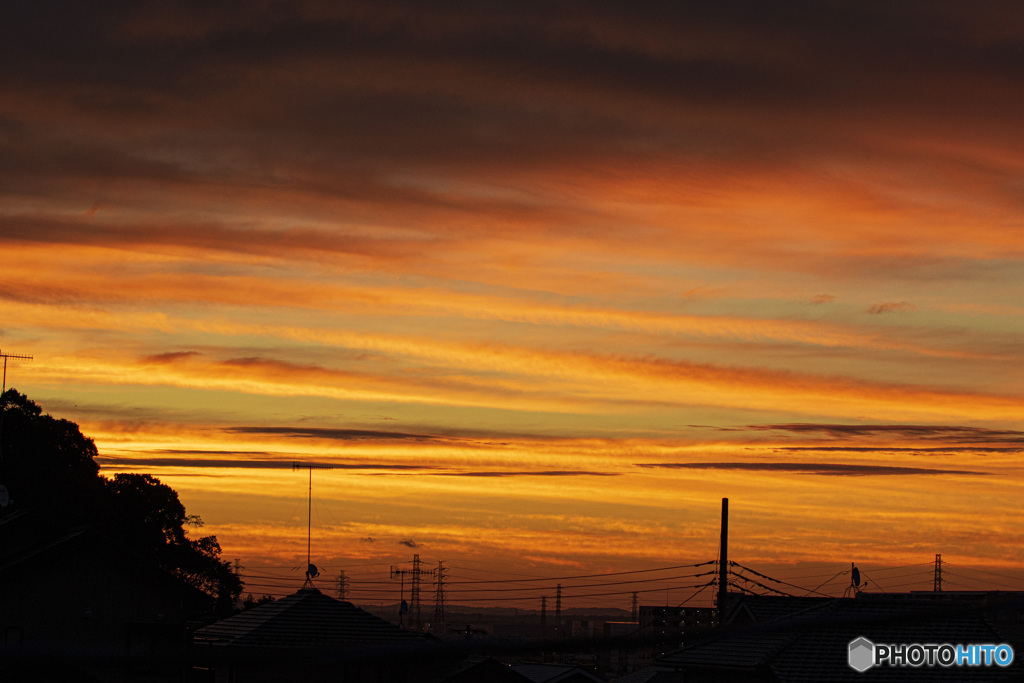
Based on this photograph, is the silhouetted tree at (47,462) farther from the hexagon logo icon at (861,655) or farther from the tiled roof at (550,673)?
the hexagon logo icon at (861,655)

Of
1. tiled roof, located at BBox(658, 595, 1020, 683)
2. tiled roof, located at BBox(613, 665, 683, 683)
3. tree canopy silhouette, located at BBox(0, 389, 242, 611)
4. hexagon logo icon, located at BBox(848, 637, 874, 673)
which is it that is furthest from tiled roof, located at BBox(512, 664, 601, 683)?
tree canopy silhouette, located at BBox(0, 389, 242, 611)

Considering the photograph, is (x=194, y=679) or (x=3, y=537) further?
(x=3, y=537)

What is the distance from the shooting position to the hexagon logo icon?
43.1 meters

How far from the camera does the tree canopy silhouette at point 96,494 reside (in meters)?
77.4

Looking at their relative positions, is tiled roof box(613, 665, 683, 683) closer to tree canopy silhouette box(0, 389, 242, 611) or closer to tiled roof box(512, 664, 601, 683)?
tiled roof box(512, 664, 601, 683)

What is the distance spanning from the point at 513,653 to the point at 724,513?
56157 mm

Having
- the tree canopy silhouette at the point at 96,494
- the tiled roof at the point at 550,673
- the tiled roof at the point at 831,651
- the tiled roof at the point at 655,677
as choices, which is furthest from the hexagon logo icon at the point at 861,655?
the tree canopy silhouette at the point at 96,494

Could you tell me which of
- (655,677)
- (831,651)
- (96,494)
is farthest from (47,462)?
(831,651)

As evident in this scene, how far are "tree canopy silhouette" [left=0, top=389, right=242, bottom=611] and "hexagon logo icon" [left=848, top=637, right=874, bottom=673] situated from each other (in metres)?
51.0

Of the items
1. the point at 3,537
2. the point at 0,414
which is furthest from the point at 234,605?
the point at 3,537

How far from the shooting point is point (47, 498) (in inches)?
3004

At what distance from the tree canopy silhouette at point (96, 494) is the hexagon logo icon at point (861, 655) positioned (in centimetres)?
5104

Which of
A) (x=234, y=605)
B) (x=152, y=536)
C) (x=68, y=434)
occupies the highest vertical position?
(x=68, y=434)

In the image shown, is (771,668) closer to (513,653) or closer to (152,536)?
(513,653)
